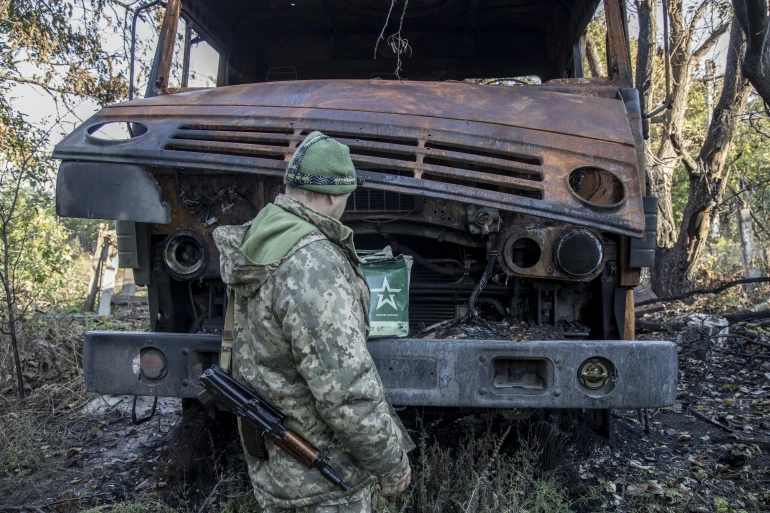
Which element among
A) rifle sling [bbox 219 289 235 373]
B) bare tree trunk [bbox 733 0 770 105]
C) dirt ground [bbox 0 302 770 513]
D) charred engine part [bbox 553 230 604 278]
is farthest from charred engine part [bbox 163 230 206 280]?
bare tree trunk [bbox 733 0 770 105]

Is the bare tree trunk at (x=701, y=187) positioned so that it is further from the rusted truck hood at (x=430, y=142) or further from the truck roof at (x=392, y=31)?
the rusted truck hood at (x=430, y=142)

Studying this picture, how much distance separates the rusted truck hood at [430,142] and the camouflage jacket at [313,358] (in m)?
0.94

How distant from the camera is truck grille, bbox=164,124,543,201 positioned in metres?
2.72

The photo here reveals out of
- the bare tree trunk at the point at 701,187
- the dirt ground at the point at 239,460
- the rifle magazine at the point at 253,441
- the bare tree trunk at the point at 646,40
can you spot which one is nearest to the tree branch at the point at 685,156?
the bare tree trunk at the point at 701,187

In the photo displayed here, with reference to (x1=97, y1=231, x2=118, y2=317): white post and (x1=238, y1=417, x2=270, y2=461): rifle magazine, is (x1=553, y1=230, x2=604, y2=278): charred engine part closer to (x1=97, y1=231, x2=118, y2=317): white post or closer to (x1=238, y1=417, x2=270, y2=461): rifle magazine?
(x1=238, y1=417, x2=270, y2=461): rifle magazine

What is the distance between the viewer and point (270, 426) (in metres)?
1.79

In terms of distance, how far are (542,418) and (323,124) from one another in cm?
192

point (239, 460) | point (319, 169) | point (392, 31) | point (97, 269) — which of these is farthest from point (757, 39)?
point (97, 269)

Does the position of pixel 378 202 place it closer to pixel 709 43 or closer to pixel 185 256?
pixel 185 256

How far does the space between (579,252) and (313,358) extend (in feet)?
5.15

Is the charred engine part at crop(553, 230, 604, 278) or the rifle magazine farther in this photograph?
the charred engine part at crop(553, 230, 604, 278)

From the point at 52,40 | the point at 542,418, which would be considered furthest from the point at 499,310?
the point at 52,40

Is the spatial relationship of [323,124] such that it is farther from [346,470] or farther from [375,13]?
[375,13]

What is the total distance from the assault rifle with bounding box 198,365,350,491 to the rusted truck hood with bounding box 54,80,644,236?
1.10 meters
